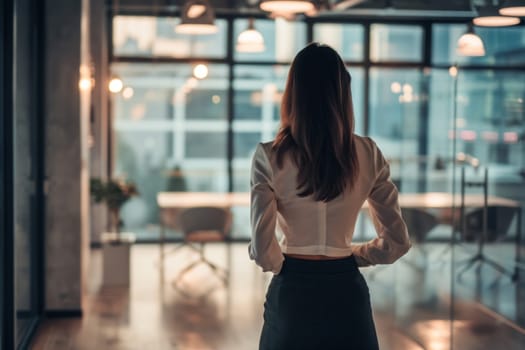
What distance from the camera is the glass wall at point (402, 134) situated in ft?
17.3

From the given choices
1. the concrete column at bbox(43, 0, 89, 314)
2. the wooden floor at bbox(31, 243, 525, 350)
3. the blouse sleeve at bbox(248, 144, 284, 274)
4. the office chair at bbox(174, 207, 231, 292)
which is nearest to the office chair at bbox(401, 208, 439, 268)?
the wooden floor at bbox(31, 243, 525, 350)

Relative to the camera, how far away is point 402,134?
7.96 m

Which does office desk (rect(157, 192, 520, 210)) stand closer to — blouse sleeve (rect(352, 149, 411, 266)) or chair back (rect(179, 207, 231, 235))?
chair back (rect(179, 207, 231, 235))

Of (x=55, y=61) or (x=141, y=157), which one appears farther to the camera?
(x=141, y=157)

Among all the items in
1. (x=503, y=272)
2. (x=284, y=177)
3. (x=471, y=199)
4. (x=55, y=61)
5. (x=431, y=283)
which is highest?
(x=55, y=61)

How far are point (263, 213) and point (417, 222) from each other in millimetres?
4979

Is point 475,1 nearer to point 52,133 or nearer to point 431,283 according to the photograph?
point 431,283

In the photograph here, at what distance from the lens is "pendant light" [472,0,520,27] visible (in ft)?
→ 16.6

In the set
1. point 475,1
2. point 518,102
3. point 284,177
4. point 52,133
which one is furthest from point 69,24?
point 284,177

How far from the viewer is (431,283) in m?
7.80

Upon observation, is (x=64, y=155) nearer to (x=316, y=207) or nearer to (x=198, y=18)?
(x=198, y=18)

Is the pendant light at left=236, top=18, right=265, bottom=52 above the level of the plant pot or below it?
above

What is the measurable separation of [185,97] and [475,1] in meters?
6.36

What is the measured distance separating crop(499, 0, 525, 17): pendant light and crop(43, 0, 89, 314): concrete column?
11.1ft
